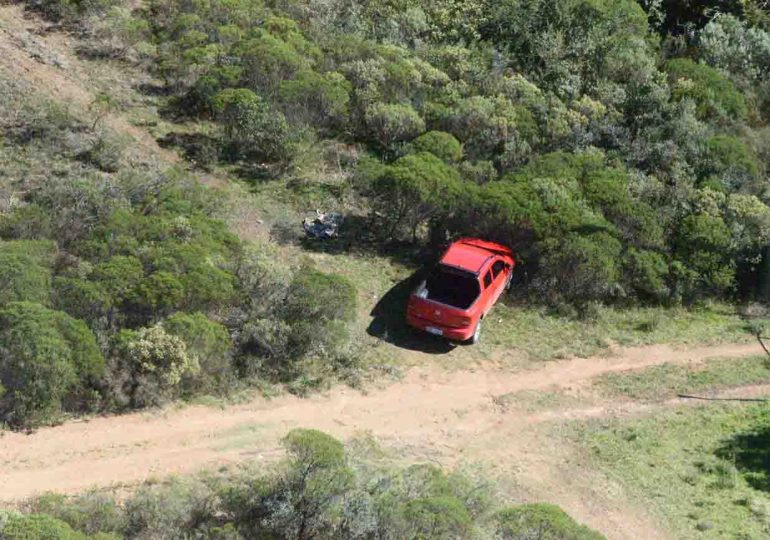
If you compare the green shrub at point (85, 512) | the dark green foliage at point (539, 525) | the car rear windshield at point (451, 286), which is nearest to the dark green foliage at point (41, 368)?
the green shrub at point (85, 512)

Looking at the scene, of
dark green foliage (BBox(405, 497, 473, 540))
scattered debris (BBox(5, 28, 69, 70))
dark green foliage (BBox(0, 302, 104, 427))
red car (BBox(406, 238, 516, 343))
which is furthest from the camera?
scattered debris (BBox(5, 28, 69, 70))

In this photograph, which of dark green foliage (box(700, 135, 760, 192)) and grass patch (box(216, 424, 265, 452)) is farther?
dark green foliage (box(700, 135, 760, 192))

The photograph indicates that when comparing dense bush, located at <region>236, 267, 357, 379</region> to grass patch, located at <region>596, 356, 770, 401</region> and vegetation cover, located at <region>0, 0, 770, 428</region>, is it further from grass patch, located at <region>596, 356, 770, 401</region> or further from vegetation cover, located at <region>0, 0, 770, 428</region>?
grass patch, located at <region>596, 356, 770, 401</region>

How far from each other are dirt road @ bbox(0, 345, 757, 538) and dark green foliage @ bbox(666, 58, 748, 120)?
9.79 metres

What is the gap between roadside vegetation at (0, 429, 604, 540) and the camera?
12484mm

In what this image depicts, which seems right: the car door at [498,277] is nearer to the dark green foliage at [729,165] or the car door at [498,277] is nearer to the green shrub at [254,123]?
the green shrub at [254,123]

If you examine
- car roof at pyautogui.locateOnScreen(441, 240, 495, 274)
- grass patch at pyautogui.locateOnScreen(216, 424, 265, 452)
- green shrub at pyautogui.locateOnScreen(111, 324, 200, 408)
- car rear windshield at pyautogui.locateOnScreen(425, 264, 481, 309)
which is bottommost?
grass patch at pyautogui.locateOnScreen(216, 424, 265, 452)

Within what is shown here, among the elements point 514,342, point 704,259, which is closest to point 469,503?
point 514,342

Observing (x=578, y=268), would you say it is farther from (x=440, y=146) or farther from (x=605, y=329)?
(x=440, y=146)

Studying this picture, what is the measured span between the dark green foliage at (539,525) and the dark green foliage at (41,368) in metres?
5.90

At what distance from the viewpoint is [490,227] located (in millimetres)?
19859

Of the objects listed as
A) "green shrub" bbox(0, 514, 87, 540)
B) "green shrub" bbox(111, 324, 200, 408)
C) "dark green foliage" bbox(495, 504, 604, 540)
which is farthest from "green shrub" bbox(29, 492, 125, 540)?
"dark green foliage" bbox(495, 504, 604, 540)

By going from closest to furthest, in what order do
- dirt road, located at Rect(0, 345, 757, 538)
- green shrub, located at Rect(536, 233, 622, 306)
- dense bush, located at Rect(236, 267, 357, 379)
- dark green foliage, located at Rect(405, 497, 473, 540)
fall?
dark green foliage, located at Rect(405, 497, 473, 540)
dirt road, located at Rect(0, 345, 757, 538)
dense bush, located at Rect(236, 267, 357, 379)
green shrub, located at Rect(536, 233, 622, 306)

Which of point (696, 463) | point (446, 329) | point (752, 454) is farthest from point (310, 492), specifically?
point (752, 454)
